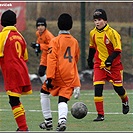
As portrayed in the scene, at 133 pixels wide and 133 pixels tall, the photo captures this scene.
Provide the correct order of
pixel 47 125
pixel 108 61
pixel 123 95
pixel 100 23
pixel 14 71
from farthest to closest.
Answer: pixel 123 95, pixel 100 23, pixel 108 61, pixel 47 125, pixel 14 71

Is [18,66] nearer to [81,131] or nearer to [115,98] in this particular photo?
[81,131]

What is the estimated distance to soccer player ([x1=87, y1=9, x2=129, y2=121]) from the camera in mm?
11297

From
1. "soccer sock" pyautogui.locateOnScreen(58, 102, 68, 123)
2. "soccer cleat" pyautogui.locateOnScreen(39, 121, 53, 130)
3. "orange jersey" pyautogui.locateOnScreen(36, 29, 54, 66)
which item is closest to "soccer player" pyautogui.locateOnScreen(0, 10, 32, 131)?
"soccer sock" pyautogui.locateOnScreen(58, 102, 68, 123)

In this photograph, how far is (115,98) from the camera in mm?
15734

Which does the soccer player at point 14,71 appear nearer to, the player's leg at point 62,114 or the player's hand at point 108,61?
the player's leg at point 62,114

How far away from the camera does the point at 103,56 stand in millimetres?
11516

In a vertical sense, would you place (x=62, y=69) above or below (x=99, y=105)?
above

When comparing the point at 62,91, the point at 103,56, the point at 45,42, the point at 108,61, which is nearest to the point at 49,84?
the point at 62,91

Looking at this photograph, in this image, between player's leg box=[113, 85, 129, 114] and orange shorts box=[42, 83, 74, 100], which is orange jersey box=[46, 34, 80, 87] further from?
player's leg box=[113, 85, 129, 114]

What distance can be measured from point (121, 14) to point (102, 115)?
1374 cm

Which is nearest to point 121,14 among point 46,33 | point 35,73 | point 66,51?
point 35,73

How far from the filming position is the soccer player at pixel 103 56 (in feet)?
37.1

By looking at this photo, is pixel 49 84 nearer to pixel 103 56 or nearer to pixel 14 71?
pixel 14 71

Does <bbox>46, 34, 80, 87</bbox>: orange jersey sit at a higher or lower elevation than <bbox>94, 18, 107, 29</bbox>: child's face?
lower
